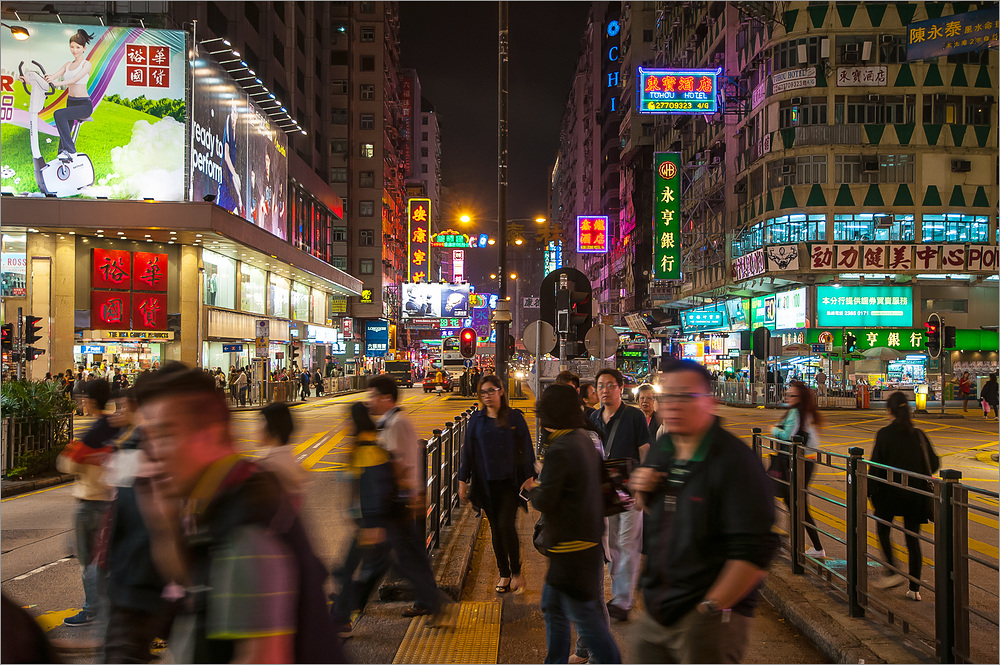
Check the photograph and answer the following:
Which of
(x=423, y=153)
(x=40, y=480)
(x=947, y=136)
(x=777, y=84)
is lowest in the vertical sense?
(x=40, y=480)

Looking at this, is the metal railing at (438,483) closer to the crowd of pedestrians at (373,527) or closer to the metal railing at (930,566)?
the crowd of pedestrians at (373,527)

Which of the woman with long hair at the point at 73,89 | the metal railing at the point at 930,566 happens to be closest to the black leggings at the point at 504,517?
the metal railing at the point at 930,566

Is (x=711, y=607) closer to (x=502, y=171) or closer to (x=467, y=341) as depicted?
(x=502, y=171)

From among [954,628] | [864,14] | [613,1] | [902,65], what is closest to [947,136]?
[902,65]

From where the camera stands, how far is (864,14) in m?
36.0

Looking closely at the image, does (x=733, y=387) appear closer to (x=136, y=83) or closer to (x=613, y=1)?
(x=136, y=83)

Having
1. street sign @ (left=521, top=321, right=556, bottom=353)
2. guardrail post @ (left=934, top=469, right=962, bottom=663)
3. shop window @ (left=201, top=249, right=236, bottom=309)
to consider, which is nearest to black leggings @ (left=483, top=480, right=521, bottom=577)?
guardrail post @ (left=934, top=469, right=962, bottom=663)

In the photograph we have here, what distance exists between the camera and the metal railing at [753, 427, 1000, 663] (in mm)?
4371

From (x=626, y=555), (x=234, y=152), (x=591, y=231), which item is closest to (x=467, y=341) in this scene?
(x=626, y=555)

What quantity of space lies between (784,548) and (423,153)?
14496 centimetres

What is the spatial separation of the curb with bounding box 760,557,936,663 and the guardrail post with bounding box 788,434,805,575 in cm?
15

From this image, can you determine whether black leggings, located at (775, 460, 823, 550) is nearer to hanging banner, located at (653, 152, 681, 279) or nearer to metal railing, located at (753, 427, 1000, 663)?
metal railing, located at (753, 427, 1000, 663)

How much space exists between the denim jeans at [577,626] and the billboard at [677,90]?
112 ft

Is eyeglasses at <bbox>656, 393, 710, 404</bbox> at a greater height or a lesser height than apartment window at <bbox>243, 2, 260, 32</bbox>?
lesser
